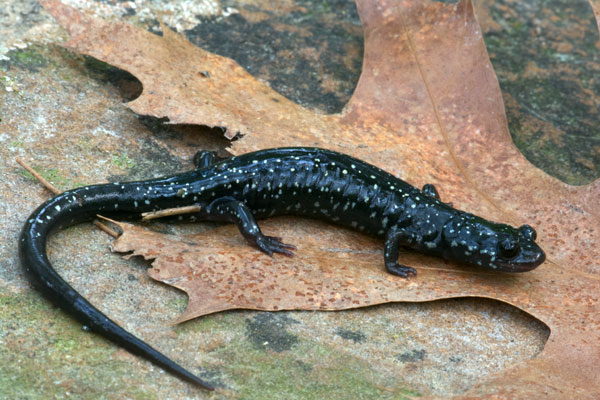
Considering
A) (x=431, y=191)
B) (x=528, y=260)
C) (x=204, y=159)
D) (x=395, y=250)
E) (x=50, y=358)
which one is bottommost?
(x=50, y=358)

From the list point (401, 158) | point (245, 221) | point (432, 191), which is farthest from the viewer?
point (401, 158)

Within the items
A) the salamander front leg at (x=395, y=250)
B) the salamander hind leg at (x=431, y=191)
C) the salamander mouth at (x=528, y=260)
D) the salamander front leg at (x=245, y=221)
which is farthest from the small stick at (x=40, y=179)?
the salamander mouth at (x=528, y=260)

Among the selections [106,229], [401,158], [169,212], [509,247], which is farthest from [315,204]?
[106,229]

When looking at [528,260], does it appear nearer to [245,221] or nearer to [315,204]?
[315,204]

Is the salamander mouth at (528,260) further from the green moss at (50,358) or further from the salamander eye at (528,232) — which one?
the green moss at (50,358)

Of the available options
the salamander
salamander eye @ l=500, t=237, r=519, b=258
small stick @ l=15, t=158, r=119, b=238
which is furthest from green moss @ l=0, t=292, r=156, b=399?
salamander eye @ l=500, t=237, r=519, b=258

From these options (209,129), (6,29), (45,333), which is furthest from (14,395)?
(6,29)

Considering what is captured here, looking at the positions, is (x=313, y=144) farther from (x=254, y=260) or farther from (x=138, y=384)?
(x=138, y=384)
